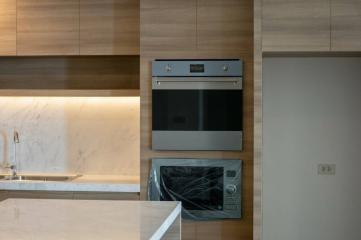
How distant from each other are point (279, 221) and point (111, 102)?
1889 mm

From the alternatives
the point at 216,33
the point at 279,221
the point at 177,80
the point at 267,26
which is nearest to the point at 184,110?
the point at 177,80

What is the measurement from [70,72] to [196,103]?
140 centimetres

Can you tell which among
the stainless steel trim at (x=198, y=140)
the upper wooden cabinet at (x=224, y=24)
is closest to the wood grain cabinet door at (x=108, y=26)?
the upper wooden cabinet at (x=224, y=24)

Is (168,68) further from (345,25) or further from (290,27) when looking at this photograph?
(345,25)

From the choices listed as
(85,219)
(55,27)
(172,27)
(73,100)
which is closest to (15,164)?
(73,100)

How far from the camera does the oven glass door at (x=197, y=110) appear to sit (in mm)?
4199

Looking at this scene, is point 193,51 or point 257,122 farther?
point 193,51

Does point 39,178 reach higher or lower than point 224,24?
lower

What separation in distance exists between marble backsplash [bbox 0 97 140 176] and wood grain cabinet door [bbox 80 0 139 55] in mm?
540

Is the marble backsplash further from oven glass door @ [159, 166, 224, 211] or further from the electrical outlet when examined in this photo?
the electrical outlet

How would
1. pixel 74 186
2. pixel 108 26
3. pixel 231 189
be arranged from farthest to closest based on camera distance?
pixel 108 26 → pixel 74 186 → pixel 231 189

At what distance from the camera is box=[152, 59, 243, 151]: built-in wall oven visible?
420 cm

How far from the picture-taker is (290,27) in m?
4.05

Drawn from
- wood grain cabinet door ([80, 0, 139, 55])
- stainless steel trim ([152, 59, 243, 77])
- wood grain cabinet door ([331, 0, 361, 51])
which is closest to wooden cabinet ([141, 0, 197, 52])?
stainless steel trim ([152, 59, 243, 77])
